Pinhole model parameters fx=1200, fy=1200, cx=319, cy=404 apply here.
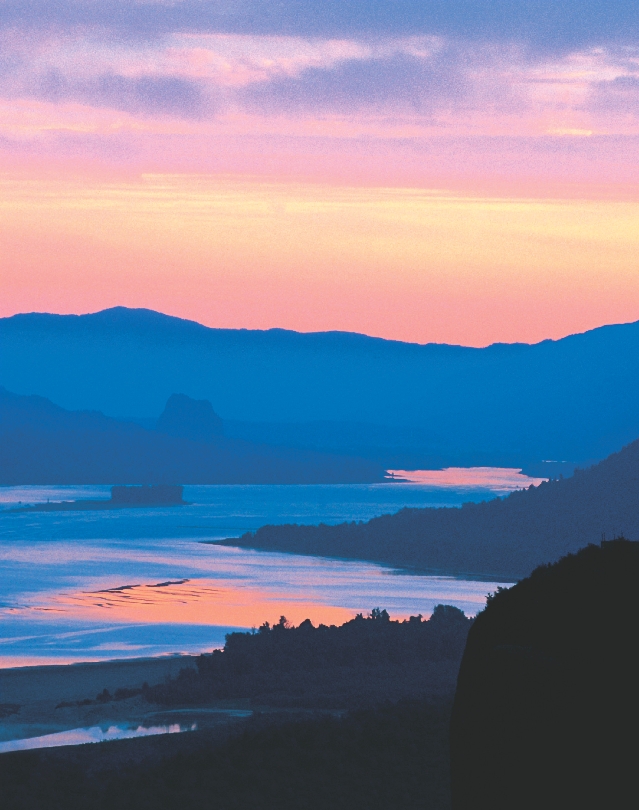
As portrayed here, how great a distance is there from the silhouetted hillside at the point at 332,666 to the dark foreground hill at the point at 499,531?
48.6m

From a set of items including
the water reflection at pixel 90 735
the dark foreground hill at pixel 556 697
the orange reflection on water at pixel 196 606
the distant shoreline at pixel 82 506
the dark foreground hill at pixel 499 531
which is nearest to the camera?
the dark foreground hill at pixel 556 697

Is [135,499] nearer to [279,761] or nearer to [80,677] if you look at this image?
[80,677]

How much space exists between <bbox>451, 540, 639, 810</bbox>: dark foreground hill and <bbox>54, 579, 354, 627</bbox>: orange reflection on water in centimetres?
4435

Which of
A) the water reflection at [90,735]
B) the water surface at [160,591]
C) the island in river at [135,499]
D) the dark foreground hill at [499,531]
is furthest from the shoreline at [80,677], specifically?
the island in river at [135,499]

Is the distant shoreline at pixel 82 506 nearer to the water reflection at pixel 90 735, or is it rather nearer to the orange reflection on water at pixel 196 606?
the orange reflection on water at pixel 196 606

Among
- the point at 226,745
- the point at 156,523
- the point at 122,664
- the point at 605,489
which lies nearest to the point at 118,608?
the point at 122,664

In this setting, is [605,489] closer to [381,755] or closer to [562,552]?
[562,552]

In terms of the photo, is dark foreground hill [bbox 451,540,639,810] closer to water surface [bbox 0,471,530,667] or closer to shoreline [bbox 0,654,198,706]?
shoreline [bbox 0,654,198,706]

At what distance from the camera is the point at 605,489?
9844cm

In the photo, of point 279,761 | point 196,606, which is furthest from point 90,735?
point 196,606

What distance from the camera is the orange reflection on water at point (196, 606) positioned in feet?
189

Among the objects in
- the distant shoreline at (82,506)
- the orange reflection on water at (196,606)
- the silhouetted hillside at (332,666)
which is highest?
the distant shoreline at (82,506)

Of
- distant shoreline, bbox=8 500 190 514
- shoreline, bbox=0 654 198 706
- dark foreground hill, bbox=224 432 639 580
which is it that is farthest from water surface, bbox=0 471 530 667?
distant shoreline, bbox=8 500 190 514

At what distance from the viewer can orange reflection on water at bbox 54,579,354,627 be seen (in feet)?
189
